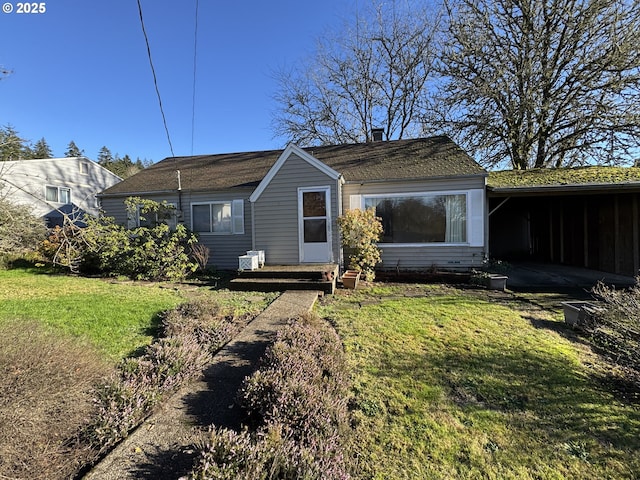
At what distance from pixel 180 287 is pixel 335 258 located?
4515 mm

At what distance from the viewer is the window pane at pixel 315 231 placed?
31.0 ft

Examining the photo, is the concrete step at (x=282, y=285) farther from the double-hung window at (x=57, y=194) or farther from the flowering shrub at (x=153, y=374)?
the double-hung window at (x=57, y=194)

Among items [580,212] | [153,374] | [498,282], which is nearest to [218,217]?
[153,374]

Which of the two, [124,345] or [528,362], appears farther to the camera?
[124,345]

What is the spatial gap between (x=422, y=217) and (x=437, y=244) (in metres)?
1.00

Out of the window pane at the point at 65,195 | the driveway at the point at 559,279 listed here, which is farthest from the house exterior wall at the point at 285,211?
the window pane at the point at 65,195

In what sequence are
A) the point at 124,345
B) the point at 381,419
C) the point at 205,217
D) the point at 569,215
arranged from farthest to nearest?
1. the point at 569,215
2. the point at 205,217
3. the point at 124,345
4. the point at 381,419

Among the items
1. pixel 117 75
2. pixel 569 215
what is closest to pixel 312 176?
pixel 117 75

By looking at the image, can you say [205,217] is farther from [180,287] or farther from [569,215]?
[569,215]

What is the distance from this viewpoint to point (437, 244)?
9844mm

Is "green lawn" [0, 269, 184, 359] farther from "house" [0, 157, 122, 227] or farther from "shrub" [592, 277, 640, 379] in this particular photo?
"house" [0, 157, 122, 227]

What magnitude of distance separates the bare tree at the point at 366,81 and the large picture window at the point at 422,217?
10.8 meters

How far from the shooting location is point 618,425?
112 inches

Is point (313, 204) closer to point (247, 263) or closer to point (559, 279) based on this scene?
point (247, 263)
